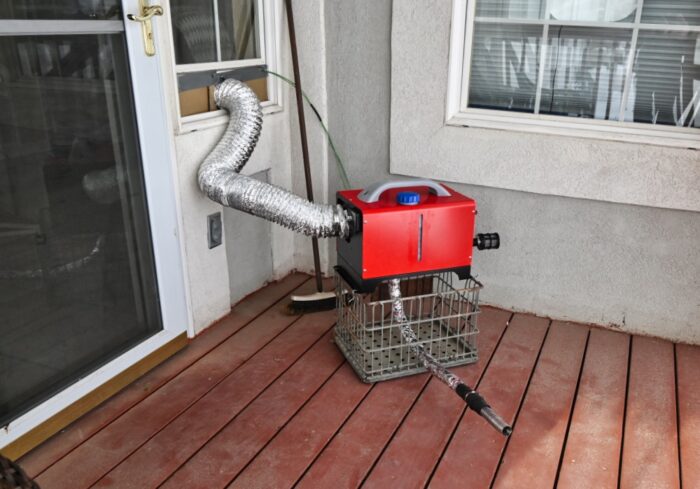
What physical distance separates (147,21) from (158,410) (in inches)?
52.7

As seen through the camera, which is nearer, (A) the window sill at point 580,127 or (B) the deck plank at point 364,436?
(B) the deck plank at point 364,436

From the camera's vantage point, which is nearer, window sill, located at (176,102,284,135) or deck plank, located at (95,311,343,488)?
deck plank, located at (95,311,343,488)

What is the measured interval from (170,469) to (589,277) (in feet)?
6.11

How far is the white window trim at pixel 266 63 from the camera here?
2369mm

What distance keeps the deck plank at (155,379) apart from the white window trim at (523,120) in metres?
1.19

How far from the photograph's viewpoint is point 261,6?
276 centimetres

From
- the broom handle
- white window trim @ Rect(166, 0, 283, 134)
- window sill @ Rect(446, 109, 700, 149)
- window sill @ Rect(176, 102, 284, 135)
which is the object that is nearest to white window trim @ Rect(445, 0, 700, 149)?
window sill @ Rect(446, 109, 700, 149)

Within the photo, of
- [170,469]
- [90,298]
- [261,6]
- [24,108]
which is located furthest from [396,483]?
[261,6]

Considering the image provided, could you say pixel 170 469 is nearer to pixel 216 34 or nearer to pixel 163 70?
pixel 163 70

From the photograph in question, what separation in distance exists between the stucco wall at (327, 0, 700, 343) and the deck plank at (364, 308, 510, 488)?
0.58 metres

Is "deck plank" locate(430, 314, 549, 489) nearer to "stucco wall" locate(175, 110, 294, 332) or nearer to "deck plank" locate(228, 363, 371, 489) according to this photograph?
"deck plank" locate(228, 363, 371, 489)

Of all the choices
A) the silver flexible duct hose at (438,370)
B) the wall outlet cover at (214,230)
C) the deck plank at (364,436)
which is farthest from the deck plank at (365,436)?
the wall outlet cover at (214,230)

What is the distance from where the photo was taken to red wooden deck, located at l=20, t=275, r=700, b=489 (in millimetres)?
1819

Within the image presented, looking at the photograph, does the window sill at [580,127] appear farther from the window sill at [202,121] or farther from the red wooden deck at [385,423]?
the window sill at [202,121]
